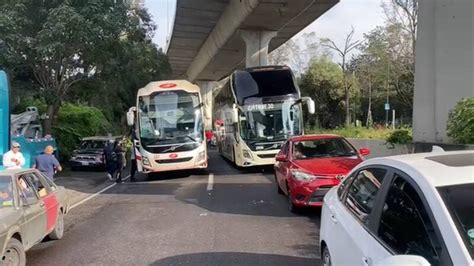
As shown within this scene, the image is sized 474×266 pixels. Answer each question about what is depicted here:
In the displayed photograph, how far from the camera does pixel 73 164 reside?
2586 cm

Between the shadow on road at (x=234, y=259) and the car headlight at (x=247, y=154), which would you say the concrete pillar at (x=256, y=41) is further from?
the shadow on road at (x=234, y=259)

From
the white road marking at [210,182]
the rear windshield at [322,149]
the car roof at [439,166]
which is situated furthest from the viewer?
the white road marking at [210,182]

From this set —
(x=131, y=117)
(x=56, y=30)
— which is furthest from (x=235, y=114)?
(x=56, y=30)

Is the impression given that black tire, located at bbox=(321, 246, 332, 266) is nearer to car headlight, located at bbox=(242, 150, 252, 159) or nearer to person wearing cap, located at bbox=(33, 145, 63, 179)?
person wearing cap, located at bbox=(33, 145, 63, 179)

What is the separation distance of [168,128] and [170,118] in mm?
371

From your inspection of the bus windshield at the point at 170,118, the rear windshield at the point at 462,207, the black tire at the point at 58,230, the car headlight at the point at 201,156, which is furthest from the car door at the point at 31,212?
the car headlight at the point at 201,156

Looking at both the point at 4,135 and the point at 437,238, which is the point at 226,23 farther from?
the point at 437,238

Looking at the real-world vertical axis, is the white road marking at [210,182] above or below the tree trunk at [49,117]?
below

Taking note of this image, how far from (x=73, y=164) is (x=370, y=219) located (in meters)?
23.3

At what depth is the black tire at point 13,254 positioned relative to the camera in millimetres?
6418

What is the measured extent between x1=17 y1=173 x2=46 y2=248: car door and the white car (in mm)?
4153

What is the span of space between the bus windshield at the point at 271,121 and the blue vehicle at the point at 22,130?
762 centimetres

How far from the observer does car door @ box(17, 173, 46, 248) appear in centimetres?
724

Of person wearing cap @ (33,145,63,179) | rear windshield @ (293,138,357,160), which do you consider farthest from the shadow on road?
person wearing cap @ (33,145,63,179)
